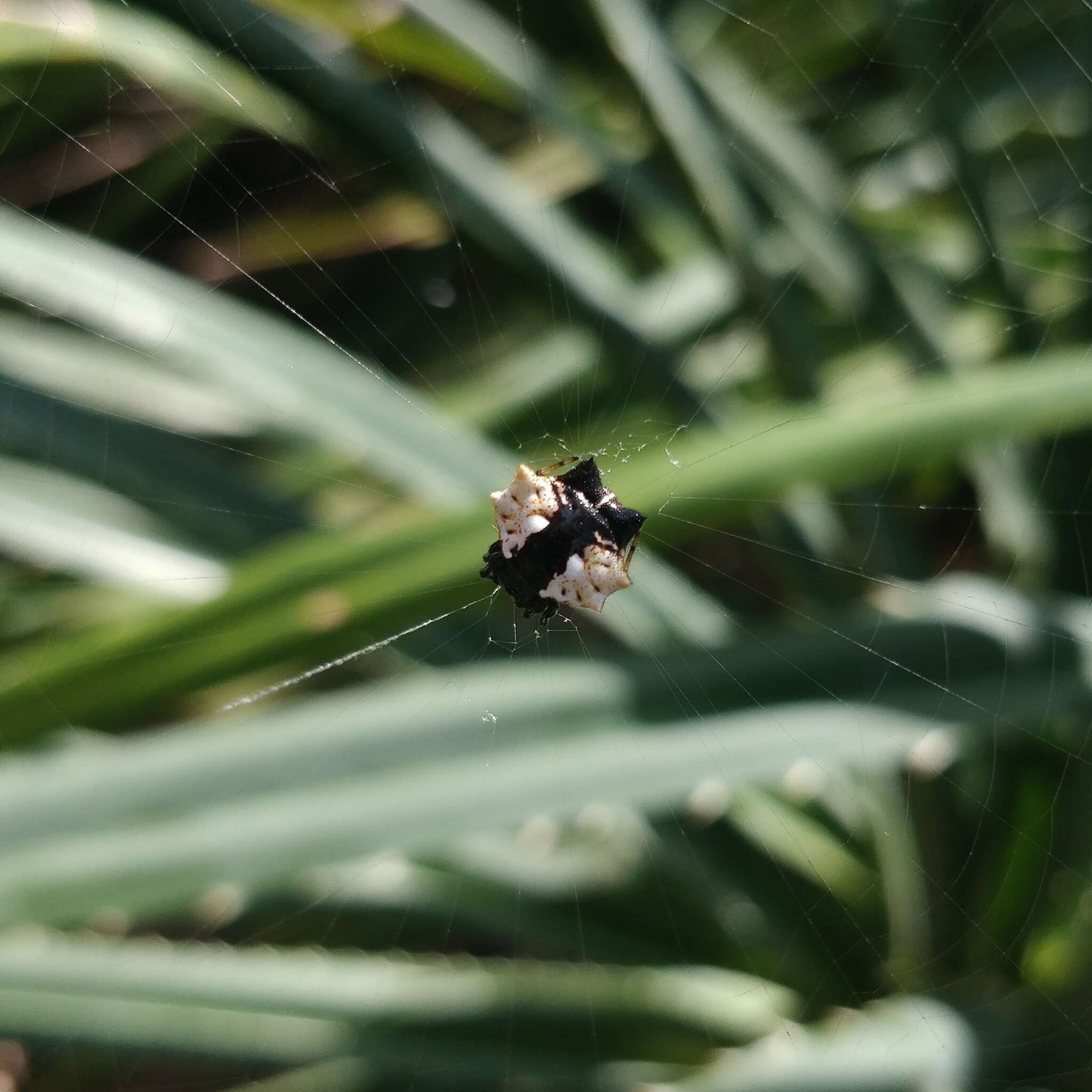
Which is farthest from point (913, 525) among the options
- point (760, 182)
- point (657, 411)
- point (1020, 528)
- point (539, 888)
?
point (539, 888)

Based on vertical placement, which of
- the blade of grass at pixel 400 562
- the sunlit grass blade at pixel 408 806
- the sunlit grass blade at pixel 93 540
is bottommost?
the sunlit grass blade at pixel 408 806

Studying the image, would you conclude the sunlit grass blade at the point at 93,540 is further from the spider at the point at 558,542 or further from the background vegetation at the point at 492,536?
the spider at the point at 558,542

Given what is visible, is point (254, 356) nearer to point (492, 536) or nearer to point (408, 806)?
point (492, 536)

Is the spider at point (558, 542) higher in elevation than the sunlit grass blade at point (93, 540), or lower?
lower

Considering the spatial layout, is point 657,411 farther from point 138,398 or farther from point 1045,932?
point 1045,932

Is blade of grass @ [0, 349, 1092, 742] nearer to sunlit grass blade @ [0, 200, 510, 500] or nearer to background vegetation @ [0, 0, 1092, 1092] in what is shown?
background vegetation @ [0, 0, 1092, 1092]

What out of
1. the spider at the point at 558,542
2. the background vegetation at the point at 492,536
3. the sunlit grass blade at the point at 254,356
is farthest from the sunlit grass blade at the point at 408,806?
the sunlit grass blade at the point at 254,356

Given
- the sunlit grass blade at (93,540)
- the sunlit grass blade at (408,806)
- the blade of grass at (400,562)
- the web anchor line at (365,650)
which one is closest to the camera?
the sunlit grass blade at (408,806)

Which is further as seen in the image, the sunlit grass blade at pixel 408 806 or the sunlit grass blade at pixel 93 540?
→ the sunlit grass blade at pixel 93 540

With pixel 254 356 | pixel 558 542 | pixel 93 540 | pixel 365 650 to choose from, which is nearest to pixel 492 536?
pixel 558 542
